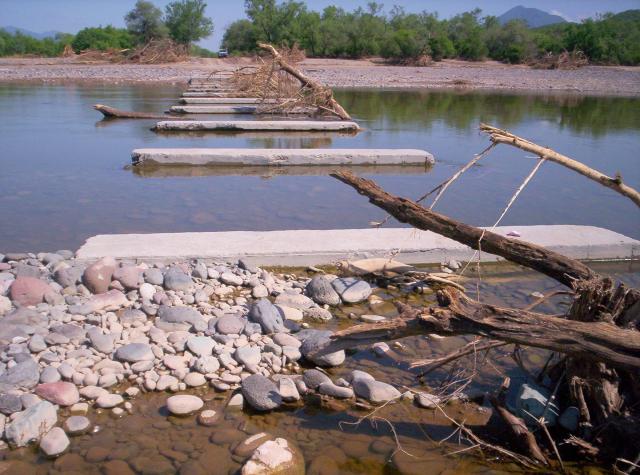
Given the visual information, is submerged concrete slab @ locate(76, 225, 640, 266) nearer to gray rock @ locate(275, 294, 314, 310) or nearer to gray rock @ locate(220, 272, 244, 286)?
gray rock @ locate(220, 272, 244, 286)

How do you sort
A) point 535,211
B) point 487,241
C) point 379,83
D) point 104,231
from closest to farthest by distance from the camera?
point 487,241, point 104,231, point 535,211, point 379,83

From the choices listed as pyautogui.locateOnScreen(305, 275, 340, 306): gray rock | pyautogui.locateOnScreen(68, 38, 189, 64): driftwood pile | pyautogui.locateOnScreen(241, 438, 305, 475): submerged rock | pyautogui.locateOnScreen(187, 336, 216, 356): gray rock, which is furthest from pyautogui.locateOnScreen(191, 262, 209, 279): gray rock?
pyautogui.locateOnScreen(68, 38, 189, 64): driftwood pile

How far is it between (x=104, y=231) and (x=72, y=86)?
2215cm

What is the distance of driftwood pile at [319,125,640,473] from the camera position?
10.1 ft

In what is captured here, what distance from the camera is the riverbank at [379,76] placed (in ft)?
101

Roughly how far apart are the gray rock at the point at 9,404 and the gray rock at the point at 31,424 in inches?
2.6

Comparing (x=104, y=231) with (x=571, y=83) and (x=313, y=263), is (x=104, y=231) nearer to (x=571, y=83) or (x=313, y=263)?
(x=313, y=263)

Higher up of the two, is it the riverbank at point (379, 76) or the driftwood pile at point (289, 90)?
the riverbank at point (379, 76)

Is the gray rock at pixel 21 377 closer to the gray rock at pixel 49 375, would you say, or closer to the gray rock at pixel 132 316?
the gray rock at pixel 49 375

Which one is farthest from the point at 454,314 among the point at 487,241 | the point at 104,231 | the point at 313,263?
the point at 104,231

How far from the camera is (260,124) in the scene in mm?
13617

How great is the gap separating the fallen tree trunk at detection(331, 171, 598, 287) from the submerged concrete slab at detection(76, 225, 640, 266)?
1.18m

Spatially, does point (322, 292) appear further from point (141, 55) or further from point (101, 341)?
A: point (141, 55)

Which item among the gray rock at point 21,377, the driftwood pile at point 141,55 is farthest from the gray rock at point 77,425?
the driftwood pile at point 141,55
